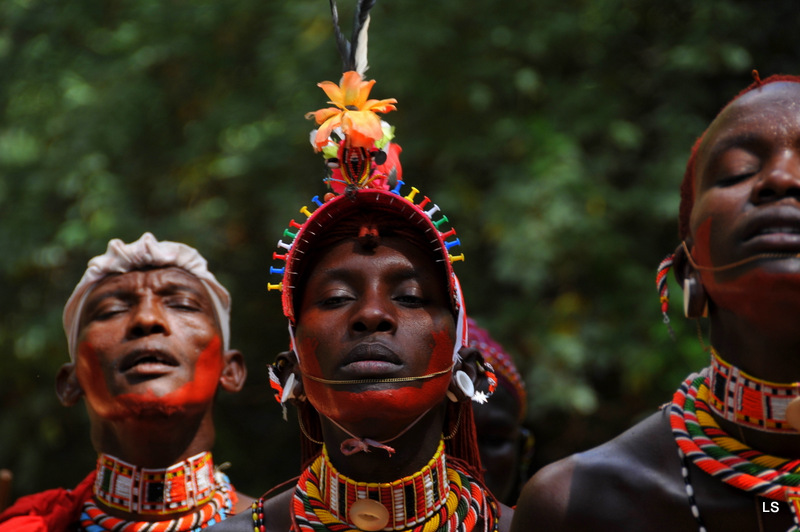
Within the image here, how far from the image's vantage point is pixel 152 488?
4.53m

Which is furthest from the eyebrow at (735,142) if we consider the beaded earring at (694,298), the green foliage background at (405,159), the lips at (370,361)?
the green foliage background at (405,159)

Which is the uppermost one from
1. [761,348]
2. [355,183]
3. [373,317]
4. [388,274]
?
[355,183]

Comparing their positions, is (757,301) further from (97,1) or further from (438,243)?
(97,1)

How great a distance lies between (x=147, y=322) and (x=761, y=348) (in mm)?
2694

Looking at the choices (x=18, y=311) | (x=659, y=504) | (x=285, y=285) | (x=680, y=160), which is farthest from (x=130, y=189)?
(x=659, y=504)

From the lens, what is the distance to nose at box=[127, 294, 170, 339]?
457 cm

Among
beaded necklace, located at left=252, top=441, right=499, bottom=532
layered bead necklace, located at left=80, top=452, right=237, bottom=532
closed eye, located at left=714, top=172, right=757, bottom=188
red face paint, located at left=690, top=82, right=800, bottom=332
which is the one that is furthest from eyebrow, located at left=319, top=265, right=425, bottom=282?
layered bead necklace, located at left=80, top=452, right=237, bottom=532

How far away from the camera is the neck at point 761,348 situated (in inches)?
113

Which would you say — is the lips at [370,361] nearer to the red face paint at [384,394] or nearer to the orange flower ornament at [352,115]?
the red face paint at [384,394]

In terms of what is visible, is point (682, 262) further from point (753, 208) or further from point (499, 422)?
point (499, 422)

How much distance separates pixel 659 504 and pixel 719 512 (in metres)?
0.17

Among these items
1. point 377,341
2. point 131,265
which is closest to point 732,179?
point 377,341

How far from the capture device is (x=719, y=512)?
2977 millimetres

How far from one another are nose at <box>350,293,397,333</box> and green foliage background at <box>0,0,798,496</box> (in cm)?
386
